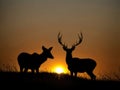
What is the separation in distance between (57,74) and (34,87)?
4.52 meters

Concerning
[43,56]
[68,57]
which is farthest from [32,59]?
[68,57]

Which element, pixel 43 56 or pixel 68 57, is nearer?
pixel 68 57

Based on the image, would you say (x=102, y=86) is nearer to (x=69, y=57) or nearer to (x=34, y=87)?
(x=34, y=87)

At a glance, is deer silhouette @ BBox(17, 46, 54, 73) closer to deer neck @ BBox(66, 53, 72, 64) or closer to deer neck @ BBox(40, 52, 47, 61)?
deer neck @ BBox(40, 52, 47, 61)

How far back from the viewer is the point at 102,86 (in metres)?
13.8

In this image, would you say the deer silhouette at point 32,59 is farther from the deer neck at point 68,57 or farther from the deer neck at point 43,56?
the deer neck at point 68,57

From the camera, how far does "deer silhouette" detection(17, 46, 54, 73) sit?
18933mm

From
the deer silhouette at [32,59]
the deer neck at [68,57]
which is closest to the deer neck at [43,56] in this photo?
the deer silhouette at [32,59]

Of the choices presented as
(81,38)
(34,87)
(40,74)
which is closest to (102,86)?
(34,87)

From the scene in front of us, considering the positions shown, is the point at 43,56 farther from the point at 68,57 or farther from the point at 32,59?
the point at 68,57

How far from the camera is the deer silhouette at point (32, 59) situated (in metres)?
18.9

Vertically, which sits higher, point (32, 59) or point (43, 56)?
point (43, 56)

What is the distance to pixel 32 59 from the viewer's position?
62.8 ft

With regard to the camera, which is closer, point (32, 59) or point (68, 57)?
point (32, 59)
